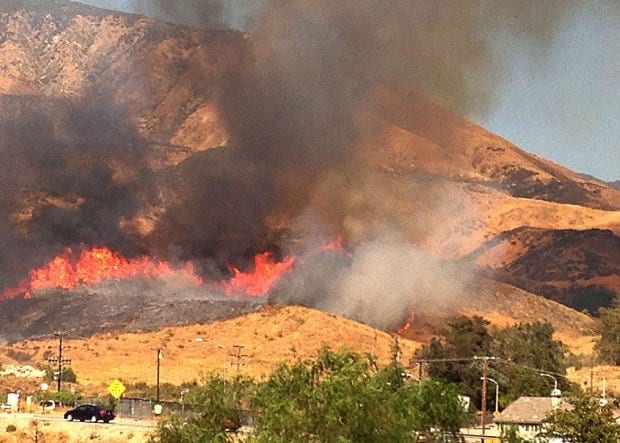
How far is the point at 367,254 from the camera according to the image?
140 metres

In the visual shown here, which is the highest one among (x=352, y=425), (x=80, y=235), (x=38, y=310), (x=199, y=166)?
(x=199, y=166)

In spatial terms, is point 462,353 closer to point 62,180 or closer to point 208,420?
point 208,420

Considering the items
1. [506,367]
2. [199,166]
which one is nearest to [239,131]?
[199,166]

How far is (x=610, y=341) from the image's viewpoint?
368 ft

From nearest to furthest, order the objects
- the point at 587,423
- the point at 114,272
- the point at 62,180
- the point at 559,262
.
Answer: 1. the point at 587,423
2. the point at 114,272
3. the point at 62,180
4. the point at 559,262

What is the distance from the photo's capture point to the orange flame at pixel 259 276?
437 feet

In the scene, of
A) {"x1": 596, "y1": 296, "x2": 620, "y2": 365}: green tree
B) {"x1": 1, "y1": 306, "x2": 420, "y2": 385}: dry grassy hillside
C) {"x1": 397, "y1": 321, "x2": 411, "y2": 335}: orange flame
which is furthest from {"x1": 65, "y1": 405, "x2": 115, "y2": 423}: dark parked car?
{"x1": 397, "y1": 321, "x2": 411, "y2": 335}: orange flame

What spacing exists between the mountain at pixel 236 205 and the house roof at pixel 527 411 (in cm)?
4873

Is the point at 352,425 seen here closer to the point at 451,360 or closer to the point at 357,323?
the point at 451,360

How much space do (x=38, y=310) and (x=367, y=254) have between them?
3790 cm

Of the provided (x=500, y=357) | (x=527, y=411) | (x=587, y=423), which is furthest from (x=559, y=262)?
(x=587, y=423)

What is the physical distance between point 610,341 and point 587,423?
67499 mm

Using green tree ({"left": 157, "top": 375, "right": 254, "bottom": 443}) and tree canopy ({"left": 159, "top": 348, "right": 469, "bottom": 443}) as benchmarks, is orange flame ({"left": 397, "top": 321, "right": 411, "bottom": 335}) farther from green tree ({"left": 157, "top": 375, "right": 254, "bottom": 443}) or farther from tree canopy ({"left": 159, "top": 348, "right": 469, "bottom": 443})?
green tree ({"left": 157, "top": 375, "right": 254, "bottom": 443})

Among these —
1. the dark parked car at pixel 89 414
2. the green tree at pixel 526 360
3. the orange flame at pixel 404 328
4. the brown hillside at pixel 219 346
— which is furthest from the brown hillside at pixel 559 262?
the dark parked car at pixel 89 414
